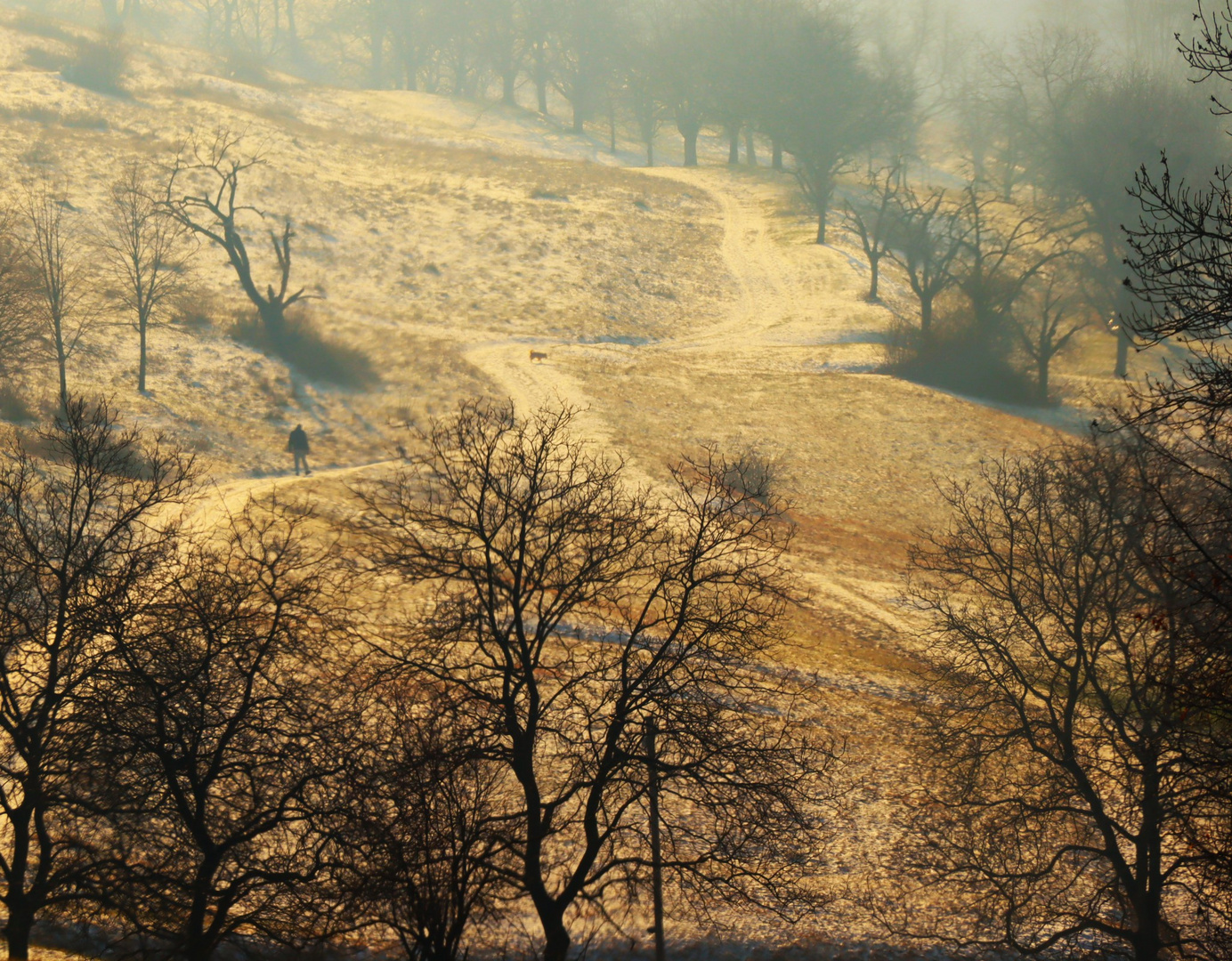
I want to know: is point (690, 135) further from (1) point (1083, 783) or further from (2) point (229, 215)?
(1) point (1083, 783)

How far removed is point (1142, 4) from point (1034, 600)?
369ft

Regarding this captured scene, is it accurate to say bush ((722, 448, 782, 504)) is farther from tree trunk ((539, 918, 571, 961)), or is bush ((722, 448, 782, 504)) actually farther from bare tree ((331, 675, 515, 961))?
tree trunk ((539, 918, 571, 961))

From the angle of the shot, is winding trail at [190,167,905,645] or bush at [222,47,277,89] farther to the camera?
bush at [222,47,277,89]

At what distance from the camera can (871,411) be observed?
45719mm

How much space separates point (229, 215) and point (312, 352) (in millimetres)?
7287

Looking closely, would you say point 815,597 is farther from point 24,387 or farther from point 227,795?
point 24,387

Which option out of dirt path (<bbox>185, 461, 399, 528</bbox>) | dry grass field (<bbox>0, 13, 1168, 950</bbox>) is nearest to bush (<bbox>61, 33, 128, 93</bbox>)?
dry grass field (<bbox>0, 13, 1168, 950</bbox>)

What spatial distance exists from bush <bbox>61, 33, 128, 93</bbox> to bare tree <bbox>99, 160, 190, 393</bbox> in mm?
18219

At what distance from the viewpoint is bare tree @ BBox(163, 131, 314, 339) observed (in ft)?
146

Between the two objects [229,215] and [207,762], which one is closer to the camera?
[207,762]

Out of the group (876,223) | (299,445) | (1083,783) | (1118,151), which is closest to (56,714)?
(1083,783)

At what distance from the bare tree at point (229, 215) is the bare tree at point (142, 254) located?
1.16m

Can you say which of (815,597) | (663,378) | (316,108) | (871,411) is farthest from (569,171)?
(815,597)

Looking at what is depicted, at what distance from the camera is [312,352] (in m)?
44.4
